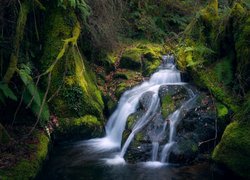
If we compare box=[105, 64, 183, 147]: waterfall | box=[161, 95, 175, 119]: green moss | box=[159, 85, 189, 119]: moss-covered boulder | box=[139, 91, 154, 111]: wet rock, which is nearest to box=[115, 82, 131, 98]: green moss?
box=[105, 64, 183, 147]: waterfall

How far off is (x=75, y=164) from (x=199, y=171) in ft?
9.51

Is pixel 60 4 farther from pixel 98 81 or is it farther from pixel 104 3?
pixel 98 81

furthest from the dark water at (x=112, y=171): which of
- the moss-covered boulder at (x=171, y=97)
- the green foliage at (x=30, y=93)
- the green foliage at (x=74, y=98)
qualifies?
the moss-covered boulder at (x=171, y=97)

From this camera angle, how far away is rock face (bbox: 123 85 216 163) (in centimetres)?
851

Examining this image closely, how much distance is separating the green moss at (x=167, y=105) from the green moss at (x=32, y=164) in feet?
10.5

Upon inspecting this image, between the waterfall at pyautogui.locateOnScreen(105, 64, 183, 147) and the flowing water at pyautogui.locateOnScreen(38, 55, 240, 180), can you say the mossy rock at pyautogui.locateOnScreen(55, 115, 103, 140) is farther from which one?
the waterfall at pyautogui.locateOnScreen(105, 64, 183, 147)

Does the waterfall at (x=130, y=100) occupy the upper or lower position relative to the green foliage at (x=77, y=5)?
lower

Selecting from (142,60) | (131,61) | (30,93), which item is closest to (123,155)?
(30,93)

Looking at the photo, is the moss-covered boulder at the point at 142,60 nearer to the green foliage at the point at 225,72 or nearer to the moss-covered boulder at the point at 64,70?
the moss-covered boulder at the point at 64,70

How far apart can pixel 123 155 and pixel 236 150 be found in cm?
295

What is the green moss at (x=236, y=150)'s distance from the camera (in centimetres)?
705

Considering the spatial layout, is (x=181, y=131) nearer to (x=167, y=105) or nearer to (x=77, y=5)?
(x=167, y=105)

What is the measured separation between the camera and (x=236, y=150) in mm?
7227

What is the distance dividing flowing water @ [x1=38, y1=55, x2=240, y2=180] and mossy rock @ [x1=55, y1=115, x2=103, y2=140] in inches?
8.7
